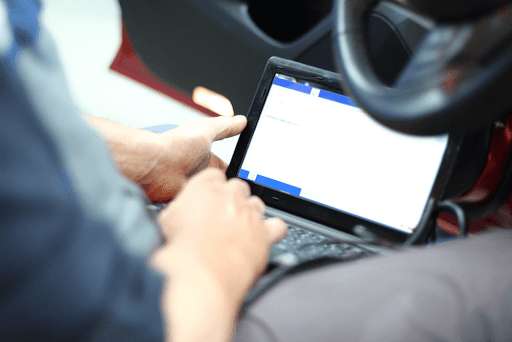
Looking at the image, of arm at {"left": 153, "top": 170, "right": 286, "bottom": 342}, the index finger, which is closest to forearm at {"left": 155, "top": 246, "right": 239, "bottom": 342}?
arm at {"left": 153, "top": 170, "right": 286, "bottom": 342}

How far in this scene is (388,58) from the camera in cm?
56

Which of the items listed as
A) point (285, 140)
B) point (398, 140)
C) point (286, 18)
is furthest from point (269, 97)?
point (286, 18)

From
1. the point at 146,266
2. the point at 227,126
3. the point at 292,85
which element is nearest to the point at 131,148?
the point at 227,126

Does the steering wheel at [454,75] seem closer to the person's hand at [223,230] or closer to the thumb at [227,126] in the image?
the person's hand at [223,230]

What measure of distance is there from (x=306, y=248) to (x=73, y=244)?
1.06 ft

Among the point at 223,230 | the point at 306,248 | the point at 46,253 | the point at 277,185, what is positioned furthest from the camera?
the point at 277,185

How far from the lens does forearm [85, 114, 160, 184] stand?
51 cm

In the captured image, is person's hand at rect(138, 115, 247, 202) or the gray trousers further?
person's hand at rect(138, 115, 247, 202)

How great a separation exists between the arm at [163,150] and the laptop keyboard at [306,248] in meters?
0.22

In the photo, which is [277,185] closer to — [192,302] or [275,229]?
[275,229]

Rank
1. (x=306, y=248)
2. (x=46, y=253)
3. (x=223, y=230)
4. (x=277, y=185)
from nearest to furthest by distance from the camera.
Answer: (x=46, y=253)
(x=223, y=230)
(x=306, y=248)
(x=277, y=185)

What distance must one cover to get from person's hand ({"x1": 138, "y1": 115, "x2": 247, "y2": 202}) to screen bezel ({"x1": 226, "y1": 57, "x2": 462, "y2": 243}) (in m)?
0.05

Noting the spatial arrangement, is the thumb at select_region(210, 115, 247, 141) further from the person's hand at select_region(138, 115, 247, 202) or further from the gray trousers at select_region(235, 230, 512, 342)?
the gray trousers at select_region(235, 230, 512, 342)

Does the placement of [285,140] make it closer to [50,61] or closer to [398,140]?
[398,140]
